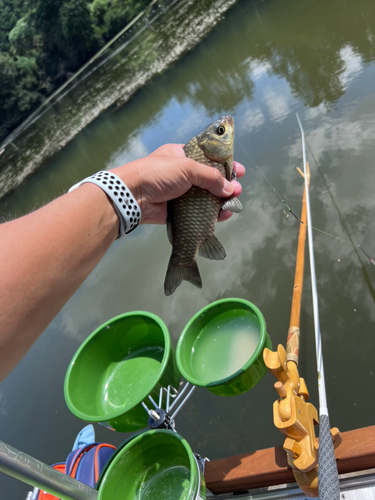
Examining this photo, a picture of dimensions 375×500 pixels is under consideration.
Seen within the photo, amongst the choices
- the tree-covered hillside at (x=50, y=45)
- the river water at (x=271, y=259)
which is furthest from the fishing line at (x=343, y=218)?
the tree-covered hillside at (x=50, y=45)

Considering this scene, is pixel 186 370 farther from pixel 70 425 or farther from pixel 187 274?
pixel 70 425

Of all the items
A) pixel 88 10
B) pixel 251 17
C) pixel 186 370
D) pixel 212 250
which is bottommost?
pixel 251 17

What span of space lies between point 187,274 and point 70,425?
2616mm

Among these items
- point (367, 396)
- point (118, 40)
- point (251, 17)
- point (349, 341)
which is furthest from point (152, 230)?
point (118, 40)

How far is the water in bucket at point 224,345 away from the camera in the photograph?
181 cm

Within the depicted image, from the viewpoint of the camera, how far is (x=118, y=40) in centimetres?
3225

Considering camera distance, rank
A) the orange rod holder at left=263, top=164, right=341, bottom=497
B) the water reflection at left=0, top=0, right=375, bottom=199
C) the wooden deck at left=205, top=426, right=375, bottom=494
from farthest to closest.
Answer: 1. the water reflection at left=0, top=0, right=375, bottom=199
2. the wooden deck at left=205, top=426, right=375, bottom=494
3. the orange rod holder at left=263, top=164, right=341, bottom=497

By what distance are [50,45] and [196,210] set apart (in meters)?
44.8

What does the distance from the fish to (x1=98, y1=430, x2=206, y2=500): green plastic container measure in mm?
705

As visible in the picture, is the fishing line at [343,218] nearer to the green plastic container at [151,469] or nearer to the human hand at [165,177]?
the human hand at [165,177]

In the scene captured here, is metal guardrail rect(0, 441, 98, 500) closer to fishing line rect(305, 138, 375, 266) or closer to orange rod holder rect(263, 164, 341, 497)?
orange rod holder rect(263, 164, 341, 497)

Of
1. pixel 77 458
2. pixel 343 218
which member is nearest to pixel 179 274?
pixel 77 458

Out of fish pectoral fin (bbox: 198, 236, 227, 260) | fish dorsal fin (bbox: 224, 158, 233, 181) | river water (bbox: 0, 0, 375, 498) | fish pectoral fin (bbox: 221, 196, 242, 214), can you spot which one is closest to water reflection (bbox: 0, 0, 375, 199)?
river water (bbox: 0, 0, 375, 498)

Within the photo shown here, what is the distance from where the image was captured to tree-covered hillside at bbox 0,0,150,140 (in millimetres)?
31047
